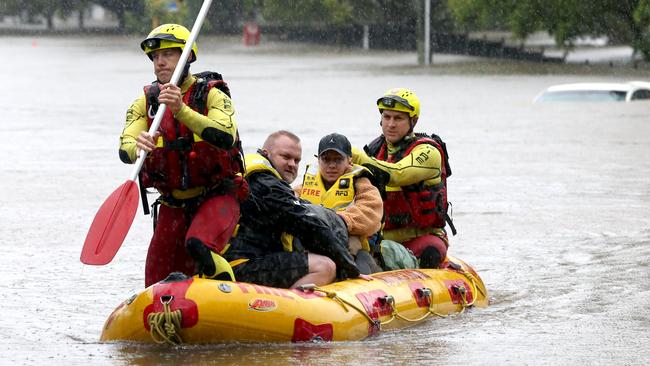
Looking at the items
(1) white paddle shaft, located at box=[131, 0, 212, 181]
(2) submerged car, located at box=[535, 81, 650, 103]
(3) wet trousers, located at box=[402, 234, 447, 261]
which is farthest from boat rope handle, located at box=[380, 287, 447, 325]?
(2) submerged car, located at box=[535, 81, 650, 103]

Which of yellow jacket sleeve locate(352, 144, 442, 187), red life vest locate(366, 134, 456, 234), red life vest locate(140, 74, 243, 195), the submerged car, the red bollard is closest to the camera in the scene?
red life vest locate(140, 74, 243, 195)

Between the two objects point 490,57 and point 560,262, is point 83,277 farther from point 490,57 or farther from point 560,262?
point 490,57

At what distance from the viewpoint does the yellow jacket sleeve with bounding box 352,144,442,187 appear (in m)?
9.55

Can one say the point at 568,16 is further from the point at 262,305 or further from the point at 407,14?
the point at 262,305

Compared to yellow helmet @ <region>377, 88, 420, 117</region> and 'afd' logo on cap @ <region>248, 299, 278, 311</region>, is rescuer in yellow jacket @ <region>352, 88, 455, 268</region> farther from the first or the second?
'afd' logo on cap @ <region>248, 299, 278, 311</region>

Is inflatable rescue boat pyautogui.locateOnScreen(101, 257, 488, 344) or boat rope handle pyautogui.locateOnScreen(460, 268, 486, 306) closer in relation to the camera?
inflatable rescue boat pyautogui.locateOnScreen(101, 257, 488, 344)

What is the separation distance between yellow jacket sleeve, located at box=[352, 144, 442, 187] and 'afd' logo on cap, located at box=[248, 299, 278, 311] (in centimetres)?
171

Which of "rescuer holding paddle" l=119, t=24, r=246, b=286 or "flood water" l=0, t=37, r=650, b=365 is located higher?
"rescuer holding paddle" l=119, t=24, r=246, b=286

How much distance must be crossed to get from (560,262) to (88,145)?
12.4m

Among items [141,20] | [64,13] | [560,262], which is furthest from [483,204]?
[64,13]

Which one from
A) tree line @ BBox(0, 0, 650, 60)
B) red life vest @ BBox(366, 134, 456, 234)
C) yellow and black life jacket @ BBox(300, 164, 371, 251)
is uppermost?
yellow and black life jacket @ BBox(300, 164, 371, 251)

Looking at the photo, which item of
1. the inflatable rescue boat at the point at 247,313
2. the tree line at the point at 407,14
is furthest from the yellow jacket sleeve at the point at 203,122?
the tree line at the point at 407,14

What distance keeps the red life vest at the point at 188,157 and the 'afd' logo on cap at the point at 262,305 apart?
698 mm

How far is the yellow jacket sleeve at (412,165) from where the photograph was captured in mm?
9547
